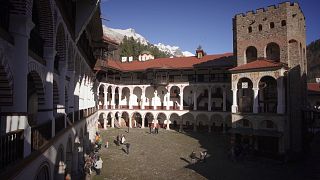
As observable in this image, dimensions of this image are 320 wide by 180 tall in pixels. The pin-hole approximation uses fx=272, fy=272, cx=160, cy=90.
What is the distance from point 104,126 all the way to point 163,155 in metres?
19.7

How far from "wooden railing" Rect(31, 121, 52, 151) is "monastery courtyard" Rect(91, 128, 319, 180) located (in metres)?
10.1

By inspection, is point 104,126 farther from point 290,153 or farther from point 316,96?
point 316,96

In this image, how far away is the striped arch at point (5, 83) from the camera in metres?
6.62

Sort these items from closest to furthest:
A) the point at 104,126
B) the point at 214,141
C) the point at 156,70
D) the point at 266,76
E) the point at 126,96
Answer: the point at 266,76, the point at 214,141, the point at 104,126, the point at 156,70, the point at 126,96

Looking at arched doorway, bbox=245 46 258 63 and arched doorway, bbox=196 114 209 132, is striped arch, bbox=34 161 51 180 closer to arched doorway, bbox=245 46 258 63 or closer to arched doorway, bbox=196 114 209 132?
arched doorway, bbox=245 46 258 63

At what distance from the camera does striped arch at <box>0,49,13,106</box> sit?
6.62 metres

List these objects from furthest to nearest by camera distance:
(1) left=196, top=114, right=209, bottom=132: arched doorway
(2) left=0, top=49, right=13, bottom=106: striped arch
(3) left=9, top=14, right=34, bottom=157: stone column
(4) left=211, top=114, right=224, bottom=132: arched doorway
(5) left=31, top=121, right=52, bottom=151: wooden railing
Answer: (1) left=196, top=114, right=209, bottom=132: arched doorway, (4) left=211, top=114, right=224, bottom=132: arched doorway, (5) left=31, top=121, right=52, bottom=151: wooden railing, (3) left=9, top=14, right=34, bottom=157: stone column, (2) left=0, top=49, right=13, bottom=106: striped arch

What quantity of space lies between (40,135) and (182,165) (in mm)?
16253

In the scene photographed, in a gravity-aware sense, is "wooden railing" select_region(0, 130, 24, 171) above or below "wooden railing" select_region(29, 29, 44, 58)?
below

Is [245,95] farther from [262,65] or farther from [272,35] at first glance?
[272,35]

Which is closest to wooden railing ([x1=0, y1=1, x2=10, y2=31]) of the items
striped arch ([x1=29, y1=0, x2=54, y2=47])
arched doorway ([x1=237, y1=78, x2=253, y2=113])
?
striped arch ([x1=29, y1=0, x2=54, y2=47])

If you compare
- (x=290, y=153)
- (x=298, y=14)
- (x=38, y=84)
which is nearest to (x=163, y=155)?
(x=290, y=153)

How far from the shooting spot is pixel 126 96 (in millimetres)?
51000

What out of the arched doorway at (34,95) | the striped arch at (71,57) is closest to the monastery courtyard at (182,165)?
the arched doorway at (34,95)
